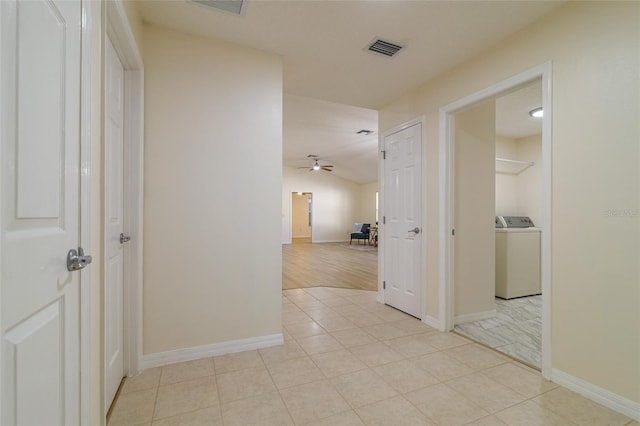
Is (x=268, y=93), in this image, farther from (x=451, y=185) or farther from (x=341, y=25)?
(x=451, y=185)

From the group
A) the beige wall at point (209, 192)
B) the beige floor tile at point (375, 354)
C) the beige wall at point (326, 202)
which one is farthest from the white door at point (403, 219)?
the beige wall at point (326, 202)

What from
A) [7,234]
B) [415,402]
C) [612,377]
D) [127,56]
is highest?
[127,56]

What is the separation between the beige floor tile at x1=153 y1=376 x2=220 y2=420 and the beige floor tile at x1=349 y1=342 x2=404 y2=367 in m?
1.08

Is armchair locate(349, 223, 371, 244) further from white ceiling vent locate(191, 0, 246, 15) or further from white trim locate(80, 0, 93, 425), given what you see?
white trim locate(80, 0, 93, 425)

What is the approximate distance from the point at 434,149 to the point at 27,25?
9.53 feet

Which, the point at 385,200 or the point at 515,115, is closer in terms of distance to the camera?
the point at 385,200

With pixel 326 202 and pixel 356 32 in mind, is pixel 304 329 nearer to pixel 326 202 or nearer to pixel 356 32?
pixel 356 32

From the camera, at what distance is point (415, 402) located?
1.73m

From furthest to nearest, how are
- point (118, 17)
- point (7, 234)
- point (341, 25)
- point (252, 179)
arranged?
point (252, 179) → point (341, 25) → point (118, 17) → point (7, 234)

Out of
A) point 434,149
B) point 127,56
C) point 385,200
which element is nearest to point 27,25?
point 127,56

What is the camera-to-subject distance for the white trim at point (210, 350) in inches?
83.6

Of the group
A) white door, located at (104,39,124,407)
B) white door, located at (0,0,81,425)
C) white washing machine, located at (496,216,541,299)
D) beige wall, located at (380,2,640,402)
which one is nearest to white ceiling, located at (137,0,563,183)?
beige wall, located at (380,2,640,402)

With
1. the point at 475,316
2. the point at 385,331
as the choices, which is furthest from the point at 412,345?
the point at 475,316

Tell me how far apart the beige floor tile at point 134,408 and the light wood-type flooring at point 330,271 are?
2.71 meters
